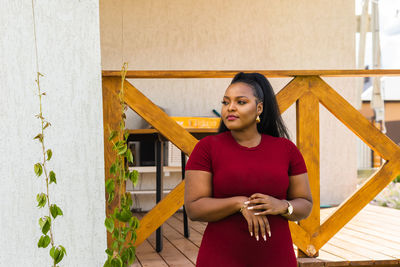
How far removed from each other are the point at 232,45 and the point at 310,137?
2.65 m

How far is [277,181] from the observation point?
1.58 m

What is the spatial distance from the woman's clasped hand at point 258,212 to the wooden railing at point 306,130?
3.65ft

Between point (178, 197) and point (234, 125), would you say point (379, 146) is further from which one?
point (234, 125)

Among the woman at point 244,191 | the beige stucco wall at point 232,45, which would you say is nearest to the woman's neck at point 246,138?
the woman at point 244,191

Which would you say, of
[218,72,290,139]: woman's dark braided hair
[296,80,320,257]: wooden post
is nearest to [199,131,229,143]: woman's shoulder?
[218,72,290,139]: woman's dark braided hair

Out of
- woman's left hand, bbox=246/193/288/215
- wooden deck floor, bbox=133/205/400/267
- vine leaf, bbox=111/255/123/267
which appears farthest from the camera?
wooden deck floor, bbox=133/205/400/267

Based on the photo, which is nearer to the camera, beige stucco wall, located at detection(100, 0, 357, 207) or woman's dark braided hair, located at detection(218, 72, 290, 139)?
woman's dark braided hair, located at detection(218, 72, 290, 139)

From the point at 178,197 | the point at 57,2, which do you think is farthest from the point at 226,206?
the point at 57,2

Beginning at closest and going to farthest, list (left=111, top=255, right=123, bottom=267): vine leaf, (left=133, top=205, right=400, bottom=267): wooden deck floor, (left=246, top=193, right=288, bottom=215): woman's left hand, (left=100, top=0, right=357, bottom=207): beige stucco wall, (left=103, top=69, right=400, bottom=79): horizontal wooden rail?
(left=246, top=193, right=288, bottom=215): woman's left hand, (left=111, top=255, right=123, bottom=267): vine leaf, (left=103, top=69, right=400, bottom=79): horizontal wooden rail, (left=133, top=205, right=400, bottom=267): wooden deck floor, (left=100, top=0, right=357, bottom=207): beige stucco wall

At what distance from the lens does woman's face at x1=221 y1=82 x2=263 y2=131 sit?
1.69m

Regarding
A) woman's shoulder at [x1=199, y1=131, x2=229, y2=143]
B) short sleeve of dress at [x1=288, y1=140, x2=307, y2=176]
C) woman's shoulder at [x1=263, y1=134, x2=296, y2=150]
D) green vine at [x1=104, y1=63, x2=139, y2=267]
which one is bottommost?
green vine at [x1=104, y1=63, x2=139, y2=267]

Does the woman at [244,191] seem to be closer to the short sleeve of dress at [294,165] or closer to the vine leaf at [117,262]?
the short sleeve of dress at [294,165]

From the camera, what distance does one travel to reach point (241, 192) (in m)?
1.57

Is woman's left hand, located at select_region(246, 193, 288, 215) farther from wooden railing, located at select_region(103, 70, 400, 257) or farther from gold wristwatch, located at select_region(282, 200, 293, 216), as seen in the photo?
wooden railing, located at select_region(103, 70, 400, 257)
